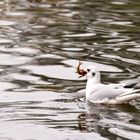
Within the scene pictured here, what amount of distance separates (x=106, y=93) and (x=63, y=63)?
11.5ft

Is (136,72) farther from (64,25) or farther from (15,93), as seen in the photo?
(64,25)

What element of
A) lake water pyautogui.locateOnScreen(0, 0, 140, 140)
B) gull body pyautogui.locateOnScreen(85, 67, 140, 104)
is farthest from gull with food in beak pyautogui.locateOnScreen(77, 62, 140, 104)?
lake water pyautogui.locateOnScreen(0, 0, 140, 140)

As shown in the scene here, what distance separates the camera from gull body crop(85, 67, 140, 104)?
37.3 ft

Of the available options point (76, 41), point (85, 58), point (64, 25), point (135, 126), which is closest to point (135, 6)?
point (64, 25)

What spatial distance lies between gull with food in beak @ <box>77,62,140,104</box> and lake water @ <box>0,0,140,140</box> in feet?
0.42

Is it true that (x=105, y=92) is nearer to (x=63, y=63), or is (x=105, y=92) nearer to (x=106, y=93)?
(x=106, y=93)

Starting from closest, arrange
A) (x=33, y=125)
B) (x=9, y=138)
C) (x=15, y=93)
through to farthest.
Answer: (x=9, y=138)
(x=33, y=125)
(x=15, y=93)

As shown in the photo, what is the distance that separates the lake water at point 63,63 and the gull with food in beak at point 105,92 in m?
0.13

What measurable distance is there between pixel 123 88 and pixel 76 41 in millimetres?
5851

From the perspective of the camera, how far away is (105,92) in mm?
11641

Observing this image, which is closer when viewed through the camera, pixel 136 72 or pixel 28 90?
pixel 28 90

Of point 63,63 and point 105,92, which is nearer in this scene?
point 105,92

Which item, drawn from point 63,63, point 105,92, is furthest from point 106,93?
point 63,63

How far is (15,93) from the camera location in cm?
1263
